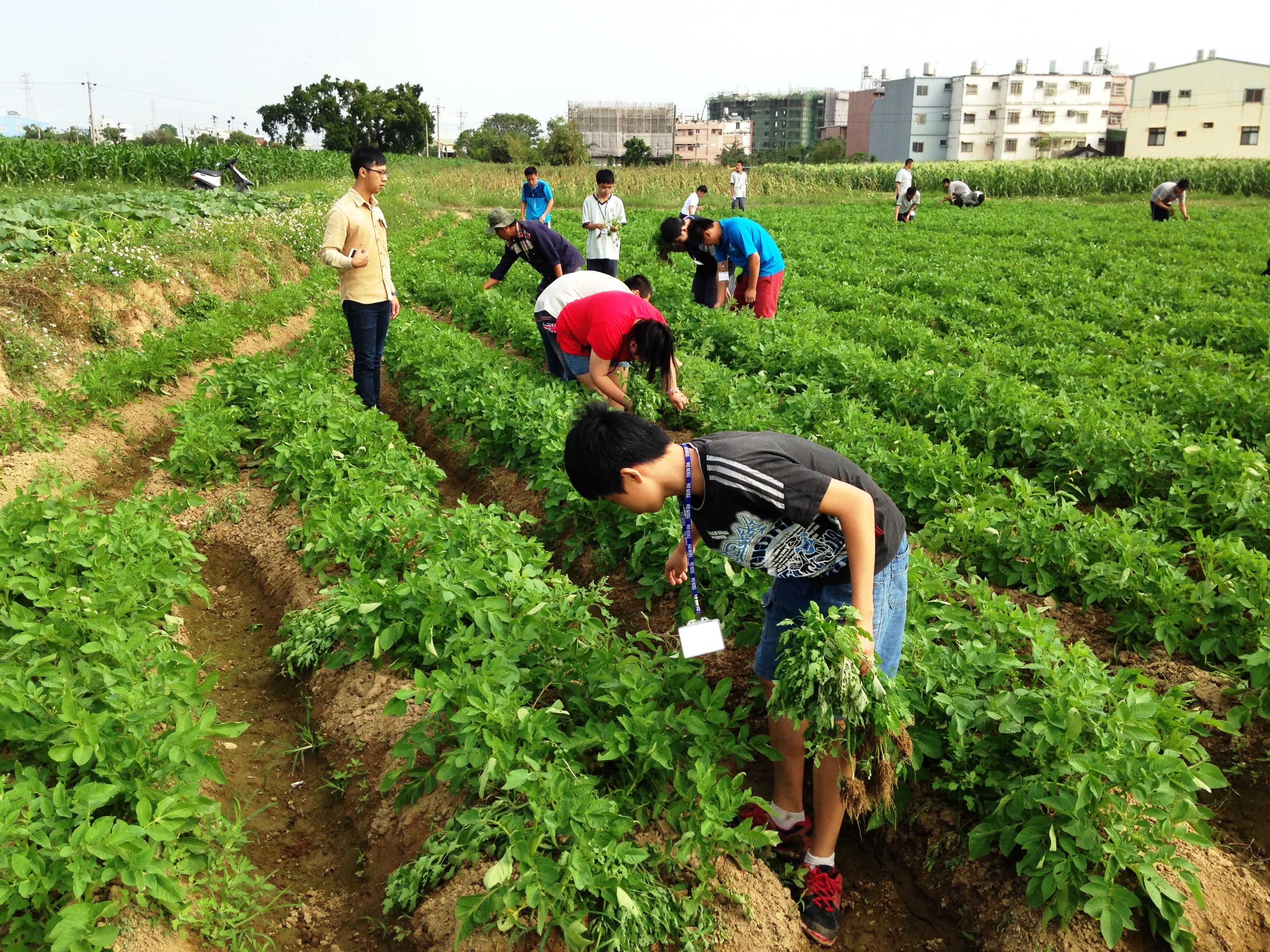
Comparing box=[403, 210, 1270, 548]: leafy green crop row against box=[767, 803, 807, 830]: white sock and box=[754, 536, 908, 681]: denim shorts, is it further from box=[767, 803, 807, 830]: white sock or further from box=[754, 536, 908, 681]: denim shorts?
box=[767, 803, 807, 830]: white sock

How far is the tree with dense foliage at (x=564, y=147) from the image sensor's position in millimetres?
54206

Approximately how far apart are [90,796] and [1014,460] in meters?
5.88

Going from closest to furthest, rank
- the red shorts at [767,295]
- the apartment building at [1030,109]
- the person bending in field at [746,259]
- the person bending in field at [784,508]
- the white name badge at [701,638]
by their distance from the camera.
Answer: the person bending in field at [784,508] < the white name badge at [701,638] < the person bending in field at [746,259] < the red shorts at [767,295] < the apartment building at [1030,109]

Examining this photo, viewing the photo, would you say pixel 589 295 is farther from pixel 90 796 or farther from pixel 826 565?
pixel 90 796

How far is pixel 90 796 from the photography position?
2.52 metres

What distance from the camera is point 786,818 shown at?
3049 mm

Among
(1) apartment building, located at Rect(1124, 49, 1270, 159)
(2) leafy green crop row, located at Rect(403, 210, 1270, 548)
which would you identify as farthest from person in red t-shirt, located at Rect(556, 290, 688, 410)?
(1) apartment building, located at Rect(1124, 49, 1270, 159)

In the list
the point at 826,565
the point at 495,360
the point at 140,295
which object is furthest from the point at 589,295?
the point at 140,295

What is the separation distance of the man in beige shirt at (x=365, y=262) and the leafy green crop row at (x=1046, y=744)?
139 inches

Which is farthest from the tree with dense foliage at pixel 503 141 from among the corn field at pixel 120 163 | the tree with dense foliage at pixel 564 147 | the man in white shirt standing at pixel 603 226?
the man in white shirt standing at pixel 603 226

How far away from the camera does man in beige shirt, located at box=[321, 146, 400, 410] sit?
6.24m

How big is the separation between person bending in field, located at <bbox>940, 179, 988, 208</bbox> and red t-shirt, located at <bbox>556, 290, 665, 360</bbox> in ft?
76.8

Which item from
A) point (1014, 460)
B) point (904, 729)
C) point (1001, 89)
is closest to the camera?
point (904, 729)

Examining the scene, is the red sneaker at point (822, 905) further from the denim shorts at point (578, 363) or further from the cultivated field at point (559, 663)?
the denim shorts at point (578, 363)
